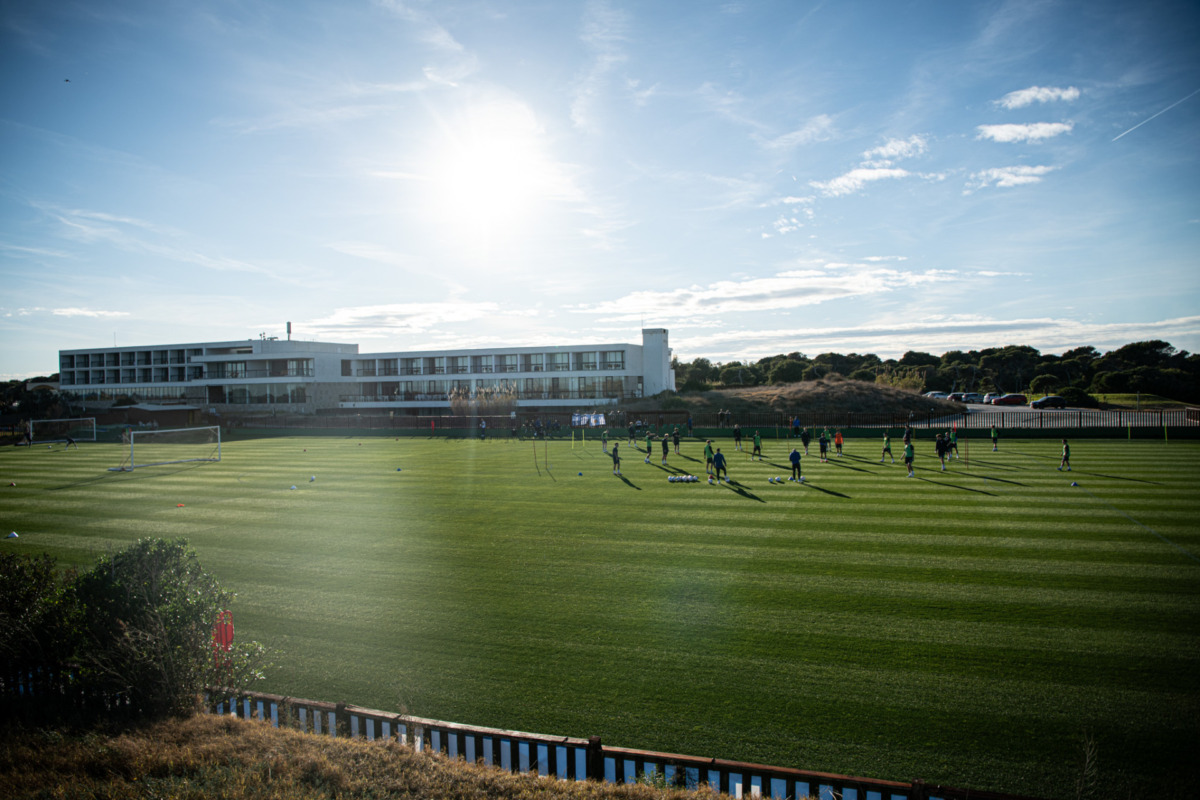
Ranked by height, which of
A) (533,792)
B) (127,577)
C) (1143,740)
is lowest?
(1143,740)

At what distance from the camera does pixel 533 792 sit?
5254mm

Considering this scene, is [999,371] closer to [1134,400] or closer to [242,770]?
[1134,400]

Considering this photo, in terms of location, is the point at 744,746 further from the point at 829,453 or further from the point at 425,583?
the point at 829,453

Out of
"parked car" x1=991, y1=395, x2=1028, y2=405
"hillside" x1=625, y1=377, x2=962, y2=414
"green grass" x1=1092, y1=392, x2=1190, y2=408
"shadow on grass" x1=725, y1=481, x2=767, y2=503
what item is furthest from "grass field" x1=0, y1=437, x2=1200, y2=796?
"parked car" x1=991, y1=395, x2=1028, y2=405

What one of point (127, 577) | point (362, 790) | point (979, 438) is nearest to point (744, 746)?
point (362, 790)

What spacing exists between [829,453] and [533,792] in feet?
101

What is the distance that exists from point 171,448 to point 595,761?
49900mm

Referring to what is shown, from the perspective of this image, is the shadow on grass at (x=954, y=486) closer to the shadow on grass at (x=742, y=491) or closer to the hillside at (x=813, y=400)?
the shadow on grass at (x=742, y=491)

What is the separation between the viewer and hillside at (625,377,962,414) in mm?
60406

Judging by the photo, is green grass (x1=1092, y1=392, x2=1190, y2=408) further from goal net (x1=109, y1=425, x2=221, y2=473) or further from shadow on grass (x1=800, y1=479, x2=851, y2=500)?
goal net (x1=109, y1=425, x2=221, y2=473)

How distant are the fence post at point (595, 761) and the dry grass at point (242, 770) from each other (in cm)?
8

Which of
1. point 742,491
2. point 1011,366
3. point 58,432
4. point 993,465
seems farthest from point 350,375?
point 1011,366

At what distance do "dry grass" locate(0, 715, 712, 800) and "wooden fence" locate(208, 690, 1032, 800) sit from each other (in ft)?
0.72

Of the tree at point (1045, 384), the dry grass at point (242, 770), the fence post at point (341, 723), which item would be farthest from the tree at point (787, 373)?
the dry grass at point (242, 770)
